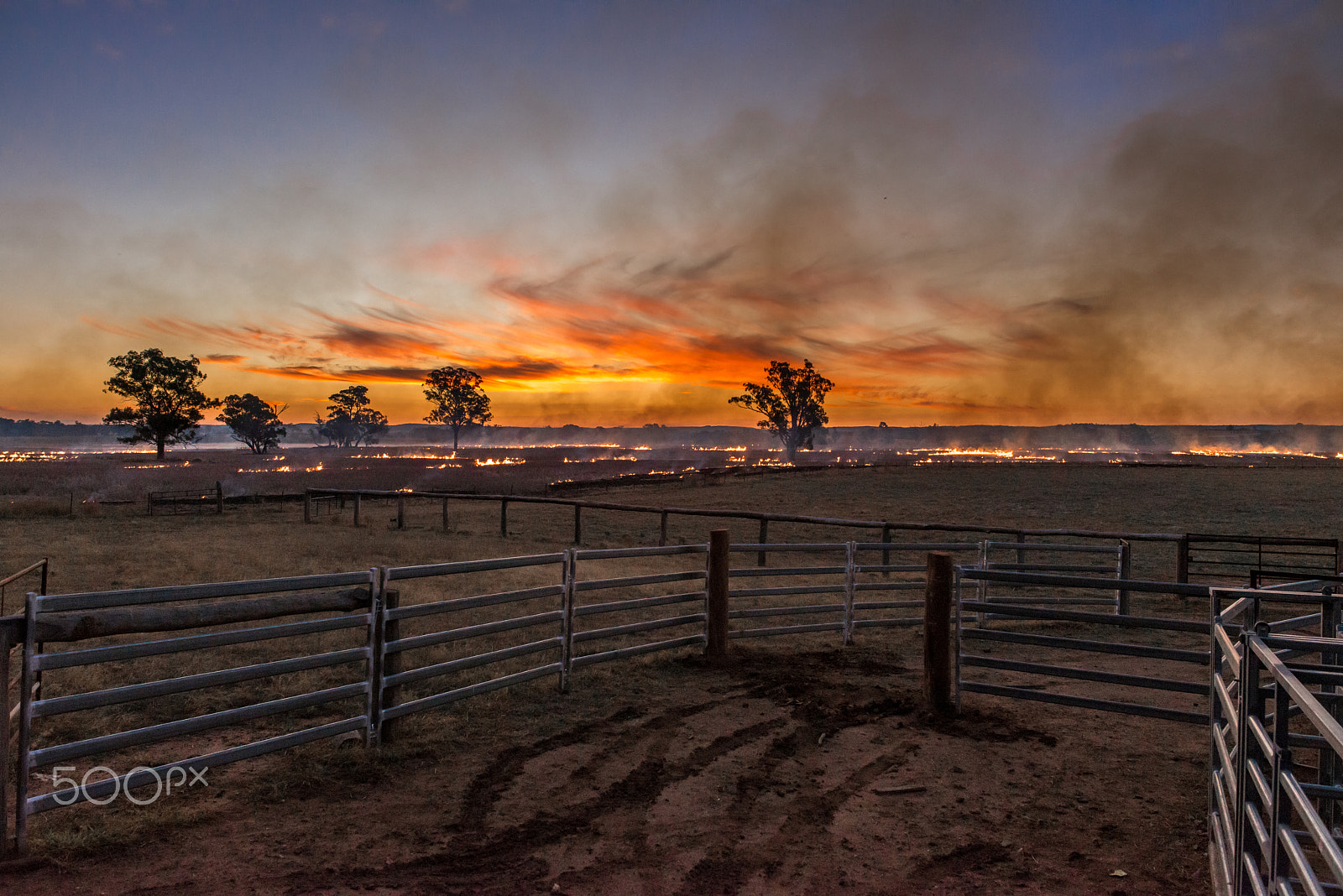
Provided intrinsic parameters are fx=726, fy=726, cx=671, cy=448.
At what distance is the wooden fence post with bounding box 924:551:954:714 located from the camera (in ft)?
23.7

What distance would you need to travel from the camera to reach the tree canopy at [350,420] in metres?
144

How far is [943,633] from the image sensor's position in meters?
7.28

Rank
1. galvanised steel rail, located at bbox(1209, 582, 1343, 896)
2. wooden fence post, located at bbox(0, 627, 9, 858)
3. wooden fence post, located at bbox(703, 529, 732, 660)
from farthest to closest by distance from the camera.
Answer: wooden fence post, located at bbox(703, 529, 732, 660), wooden fence post, located at bbox(0, 627, 9, 858), galvanised steel rail, located at bbox(1209, 582, 1343, 896)

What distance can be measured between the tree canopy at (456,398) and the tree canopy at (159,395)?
49.4m

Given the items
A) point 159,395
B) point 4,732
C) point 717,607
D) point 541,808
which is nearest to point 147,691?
point 4,732

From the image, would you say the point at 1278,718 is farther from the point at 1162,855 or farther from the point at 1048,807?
the point at 1048,807

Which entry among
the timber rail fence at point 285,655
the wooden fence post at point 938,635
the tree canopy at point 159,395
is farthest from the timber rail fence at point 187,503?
the tree canopy at point 159,395

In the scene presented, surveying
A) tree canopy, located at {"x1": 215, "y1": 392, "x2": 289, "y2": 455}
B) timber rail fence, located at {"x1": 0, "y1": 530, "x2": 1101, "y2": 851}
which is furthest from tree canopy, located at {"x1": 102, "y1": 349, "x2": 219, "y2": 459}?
timber rail fence, located at {"x1": 0, "y1": 530, "x2": 1101, "y2": 851}

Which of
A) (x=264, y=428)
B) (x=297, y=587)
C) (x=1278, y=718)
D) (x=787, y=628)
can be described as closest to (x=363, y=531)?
(x=787, y=628)
